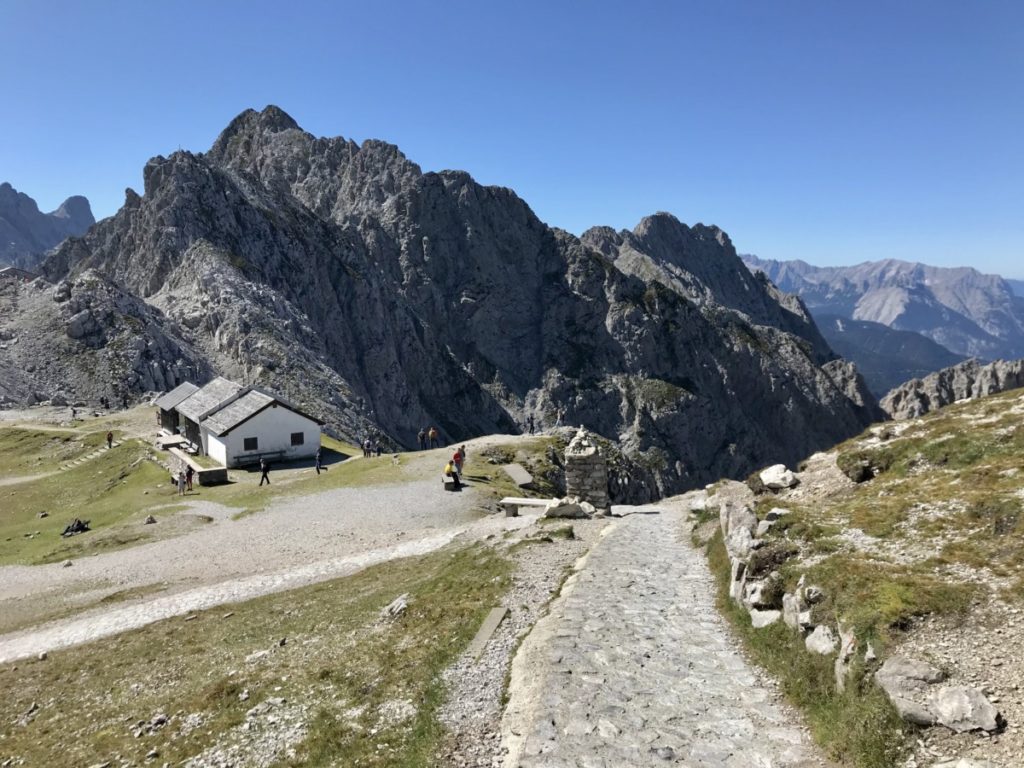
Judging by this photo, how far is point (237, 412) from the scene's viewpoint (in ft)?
198

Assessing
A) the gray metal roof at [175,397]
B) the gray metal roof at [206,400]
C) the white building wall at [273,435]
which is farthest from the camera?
the gray metal roof at [175,397]

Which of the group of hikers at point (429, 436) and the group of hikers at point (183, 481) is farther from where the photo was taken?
the group of hikers at point (429, 436)

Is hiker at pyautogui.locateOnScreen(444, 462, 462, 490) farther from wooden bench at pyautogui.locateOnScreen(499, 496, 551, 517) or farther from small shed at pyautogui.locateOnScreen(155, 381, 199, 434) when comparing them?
small shed at pyautogui.locateOnScreen(155, 381, 199, 434)

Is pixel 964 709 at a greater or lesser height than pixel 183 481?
lesser

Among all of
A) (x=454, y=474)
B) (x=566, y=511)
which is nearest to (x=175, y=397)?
(x=454, y=474)

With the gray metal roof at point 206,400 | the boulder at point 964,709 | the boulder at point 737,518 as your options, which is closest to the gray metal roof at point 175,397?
the gray metal roof at point 206,400

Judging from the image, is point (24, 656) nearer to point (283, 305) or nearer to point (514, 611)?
point (514, 611)

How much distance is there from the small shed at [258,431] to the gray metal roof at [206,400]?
91.2 inches

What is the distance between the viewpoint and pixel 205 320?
405 ft

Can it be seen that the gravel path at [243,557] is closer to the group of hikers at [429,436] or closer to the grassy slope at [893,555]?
the grassy slope at [893,555]

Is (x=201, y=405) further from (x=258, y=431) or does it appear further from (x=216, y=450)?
(x=258, y=431)

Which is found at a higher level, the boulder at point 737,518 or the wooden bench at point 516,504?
the boulder at point 737,518

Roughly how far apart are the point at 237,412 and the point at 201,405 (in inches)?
364

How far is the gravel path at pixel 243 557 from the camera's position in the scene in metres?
26.6
